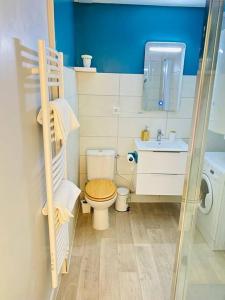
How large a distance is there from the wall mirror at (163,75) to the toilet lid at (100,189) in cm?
A: 103

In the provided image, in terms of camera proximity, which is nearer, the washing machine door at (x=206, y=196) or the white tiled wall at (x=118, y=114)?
the washing machine door at (x=206, y=196)

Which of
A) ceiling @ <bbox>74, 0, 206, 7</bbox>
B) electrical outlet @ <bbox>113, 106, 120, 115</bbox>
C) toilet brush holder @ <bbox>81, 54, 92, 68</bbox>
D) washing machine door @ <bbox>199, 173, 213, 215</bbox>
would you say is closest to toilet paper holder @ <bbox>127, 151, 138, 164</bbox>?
electrical outlet @ <bbox>113, 106, 120, 115</bbox>

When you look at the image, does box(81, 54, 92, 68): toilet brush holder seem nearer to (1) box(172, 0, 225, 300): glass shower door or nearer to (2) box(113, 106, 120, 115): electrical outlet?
(2) box(113, 106, 120, 115): electrical outlet

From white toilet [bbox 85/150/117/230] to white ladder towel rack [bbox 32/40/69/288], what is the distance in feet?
2.48

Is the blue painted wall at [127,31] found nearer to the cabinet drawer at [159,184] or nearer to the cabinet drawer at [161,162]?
the cabinet drawer at [161,162]

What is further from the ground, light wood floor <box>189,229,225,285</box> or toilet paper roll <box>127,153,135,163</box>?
toilet paper roll <box>127,153,135,163</box>

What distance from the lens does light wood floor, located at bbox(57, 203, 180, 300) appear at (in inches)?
70.7

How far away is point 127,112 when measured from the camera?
2.86m

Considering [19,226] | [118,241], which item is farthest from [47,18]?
[118,241]

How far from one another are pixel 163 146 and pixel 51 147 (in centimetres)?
164

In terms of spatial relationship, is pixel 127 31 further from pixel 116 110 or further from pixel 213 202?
pixel 213 202

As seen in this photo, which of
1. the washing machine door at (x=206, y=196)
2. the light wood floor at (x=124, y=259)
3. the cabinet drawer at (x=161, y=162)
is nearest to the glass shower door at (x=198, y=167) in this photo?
the light wood floor at (x=124, y=259)

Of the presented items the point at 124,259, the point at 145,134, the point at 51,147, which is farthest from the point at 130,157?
the point at 51,147

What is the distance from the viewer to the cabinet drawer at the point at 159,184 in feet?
8.61
